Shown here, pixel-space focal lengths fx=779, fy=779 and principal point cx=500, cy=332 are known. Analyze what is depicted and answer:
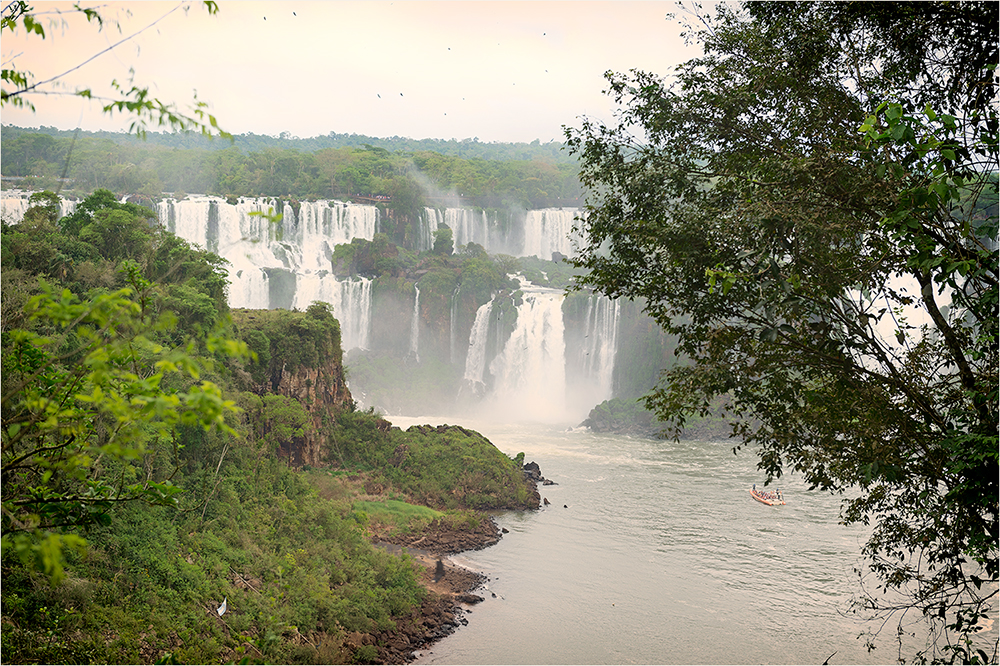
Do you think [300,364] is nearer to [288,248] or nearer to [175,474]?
[175,474]

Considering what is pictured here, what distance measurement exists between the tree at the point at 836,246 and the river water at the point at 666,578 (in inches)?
240

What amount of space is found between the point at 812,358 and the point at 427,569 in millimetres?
10613

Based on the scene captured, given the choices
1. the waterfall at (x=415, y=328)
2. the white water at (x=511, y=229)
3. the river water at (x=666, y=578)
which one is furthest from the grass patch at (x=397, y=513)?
the white water at (x=511, y=229)

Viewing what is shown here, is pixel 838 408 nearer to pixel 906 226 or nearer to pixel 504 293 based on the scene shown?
pixel 906 226

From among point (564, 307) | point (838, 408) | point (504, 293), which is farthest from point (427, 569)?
point (504, 293)

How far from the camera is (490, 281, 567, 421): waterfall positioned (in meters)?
38.8

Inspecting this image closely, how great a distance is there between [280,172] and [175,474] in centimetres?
4364

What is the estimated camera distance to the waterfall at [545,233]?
52.0m

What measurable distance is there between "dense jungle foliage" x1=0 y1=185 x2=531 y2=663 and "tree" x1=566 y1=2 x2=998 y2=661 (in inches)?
130

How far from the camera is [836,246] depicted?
19.4 feet

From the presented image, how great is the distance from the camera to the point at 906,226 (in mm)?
3959

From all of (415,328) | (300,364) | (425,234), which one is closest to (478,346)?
(415,328)

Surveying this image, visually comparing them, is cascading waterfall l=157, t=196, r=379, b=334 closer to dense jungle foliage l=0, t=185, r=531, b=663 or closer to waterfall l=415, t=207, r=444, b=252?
→ waterfall l=415, t=207, r=444, b=252

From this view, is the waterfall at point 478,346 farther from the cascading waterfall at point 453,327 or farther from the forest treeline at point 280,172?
the forest treeline at point 280,172
